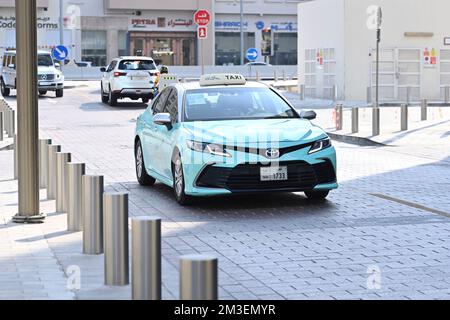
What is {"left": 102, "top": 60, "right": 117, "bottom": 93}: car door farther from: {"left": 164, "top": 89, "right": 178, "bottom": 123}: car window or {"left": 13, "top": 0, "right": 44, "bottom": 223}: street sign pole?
{"left": 13, "top": 0, "right": 44, "bottom": 223}: street sign pole

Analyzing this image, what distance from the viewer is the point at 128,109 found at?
116ft

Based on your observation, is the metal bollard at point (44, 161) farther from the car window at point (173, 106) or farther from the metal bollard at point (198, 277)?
the metal bollard at point (198, 277)

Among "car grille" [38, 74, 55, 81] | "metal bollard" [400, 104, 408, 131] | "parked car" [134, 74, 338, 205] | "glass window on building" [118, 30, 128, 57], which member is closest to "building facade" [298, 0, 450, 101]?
"car grille" [38, 74, 55, 81]

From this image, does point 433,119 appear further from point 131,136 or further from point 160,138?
point 160,138

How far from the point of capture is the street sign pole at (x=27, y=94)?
35.1 feet

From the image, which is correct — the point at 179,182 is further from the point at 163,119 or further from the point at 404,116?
the point at 404,116

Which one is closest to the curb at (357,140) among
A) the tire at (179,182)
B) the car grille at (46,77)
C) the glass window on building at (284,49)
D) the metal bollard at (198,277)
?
the tire at (179,182)

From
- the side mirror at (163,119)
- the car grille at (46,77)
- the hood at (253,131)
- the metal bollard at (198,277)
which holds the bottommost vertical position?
the metal bollard at (198,277)

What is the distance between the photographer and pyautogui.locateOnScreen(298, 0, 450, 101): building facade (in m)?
39.8

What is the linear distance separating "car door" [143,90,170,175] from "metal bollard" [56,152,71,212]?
1834 mm

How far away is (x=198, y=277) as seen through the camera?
5.20 metres

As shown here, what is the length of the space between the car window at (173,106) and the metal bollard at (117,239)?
5.35 metres

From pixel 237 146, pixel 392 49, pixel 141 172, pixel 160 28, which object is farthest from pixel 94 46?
pixel 237 146
